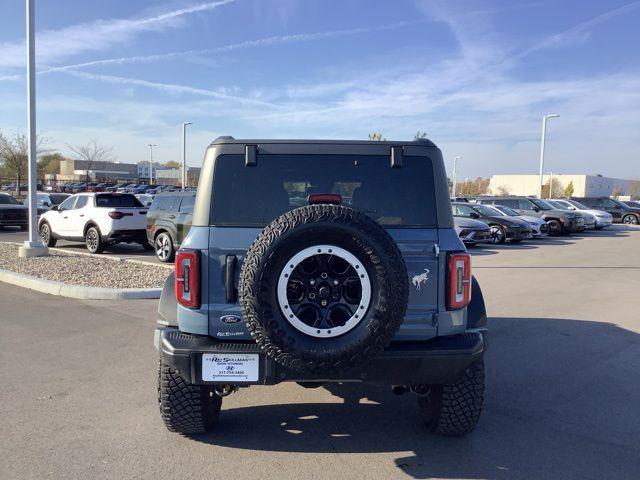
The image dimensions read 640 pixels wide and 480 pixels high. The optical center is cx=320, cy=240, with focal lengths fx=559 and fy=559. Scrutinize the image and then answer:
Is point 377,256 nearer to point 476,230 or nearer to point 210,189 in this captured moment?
point 210,189

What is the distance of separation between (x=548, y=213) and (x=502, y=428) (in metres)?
23.0

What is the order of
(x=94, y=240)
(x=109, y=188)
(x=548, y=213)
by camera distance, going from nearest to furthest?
(x=94, y=240) < (x=548, y=213) < (x=109, y=188)

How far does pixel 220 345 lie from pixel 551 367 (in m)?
3.80

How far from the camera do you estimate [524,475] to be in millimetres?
3469

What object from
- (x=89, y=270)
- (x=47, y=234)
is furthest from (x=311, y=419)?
(x=47, y=234)

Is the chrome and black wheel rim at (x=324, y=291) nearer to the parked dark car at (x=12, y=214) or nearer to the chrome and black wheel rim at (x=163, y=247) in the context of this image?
the chrome and black wheel rim at (x=163, y=247)

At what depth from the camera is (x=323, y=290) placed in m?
3.16

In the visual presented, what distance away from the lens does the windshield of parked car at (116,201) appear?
47.6 feet

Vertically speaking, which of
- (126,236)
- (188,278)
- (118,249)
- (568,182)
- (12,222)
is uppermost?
(568,182)

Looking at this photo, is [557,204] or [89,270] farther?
[557,204]

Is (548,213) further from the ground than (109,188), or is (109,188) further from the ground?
(109,188)

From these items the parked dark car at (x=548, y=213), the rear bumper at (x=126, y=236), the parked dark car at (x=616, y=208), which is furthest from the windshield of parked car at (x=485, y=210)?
the parked dark car at (x=616, y=208)

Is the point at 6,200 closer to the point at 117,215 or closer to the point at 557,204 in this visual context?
the point at 117,215

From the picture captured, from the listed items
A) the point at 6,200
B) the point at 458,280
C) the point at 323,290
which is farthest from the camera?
the point at 6,200
